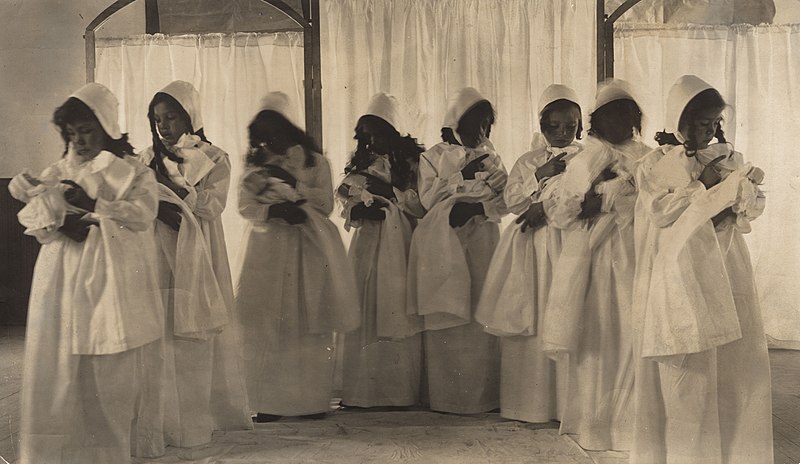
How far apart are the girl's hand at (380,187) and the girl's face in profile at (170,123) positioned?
327 millimetres

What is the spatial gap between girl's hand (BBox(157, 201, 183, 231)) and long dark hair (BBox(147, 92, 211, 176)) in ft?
0.18

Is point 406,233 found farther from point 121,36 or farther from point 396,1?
point 121,36

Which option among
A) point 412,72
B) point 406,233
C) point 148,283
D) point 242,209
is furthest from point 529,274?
point 148,283

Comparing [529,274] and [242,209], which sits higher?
[242,209]

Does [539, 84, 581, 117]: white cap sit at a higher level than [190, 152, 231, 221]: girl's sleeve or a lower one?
higher

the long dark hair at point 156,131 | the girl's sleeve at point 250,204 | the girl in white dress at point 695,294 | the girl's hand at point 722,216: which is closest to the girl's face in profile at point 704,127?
the girl in white dress at point 695,294

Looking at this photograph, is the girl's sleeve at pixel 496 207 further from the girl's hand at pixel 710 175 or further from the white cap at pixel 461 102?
the girl's hand at pixel 710 175

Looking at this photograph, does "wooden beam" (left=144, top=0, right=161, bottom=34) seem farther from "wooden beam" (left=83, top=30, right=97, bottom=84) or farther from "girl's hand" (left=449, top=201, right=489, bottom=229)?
"girl's hand" (left=449, top=201, right=489, bottom=229)

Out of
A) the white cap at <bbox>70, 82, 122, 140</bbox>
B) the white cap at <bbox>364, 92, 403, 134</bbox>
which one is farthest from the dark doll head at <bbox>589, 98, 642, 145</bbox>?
the white cap at <bbox>70, 82, 122, 140</bbox>

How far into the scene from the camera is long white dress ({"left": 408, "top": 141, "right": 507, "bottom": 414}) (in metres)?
1.25

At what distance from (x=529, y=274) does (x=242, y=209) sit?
0.51 metres

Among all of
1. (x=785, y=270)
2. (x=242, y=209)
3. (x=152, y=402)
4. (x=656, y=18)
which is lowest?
(x=152, y=402)

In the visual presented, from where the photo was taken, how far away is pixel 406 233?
126 cm

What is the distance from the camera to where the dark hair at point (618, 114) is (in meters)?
1.22
